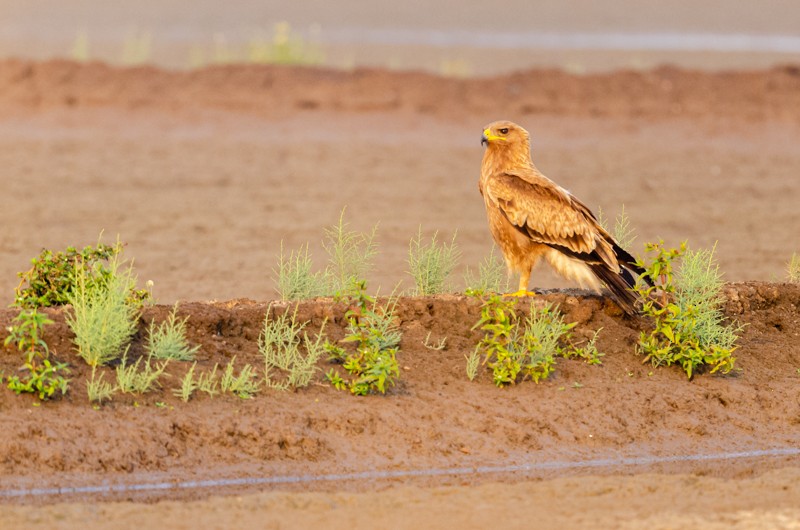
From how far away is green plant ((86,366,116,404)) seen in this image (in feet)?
23.6

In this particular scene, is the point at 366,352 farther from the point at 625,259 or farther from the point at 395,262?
the point at 395,262

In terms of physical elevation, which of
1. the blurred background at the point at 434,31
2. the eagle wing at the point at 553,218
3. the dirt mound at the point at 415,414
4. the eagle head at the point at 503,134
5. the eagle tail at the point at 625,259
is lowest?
the dirt mound at the point at 415,414

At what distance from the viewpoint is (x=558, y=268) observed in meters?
8.53

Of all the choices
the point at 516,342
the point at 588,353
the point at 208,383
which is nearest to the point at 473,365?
the point at 516,342

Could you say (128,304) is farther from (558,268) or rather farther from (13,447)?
(558,268)

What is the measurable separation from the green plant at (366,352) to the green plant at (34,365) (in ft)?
4.60

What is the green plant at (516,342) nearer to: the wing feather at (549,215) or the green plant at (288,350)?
the wing feather at (549,215)

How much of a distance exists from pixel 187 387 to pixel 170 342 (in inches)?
14.8

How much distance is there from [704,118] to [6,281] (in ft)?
34.9

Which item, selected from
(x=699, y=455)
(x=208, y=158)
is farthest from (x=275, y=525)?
(x=208, y=158)

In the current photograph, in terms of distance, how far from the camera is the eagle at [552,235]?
830cm

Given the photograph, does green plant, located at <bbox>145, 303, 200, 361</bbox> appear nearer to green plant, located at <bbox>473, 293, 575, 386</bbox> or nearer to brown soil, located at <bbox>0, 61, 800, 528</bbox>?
brown soil, located at <bbox>0, 61, 800, 528</bbox>

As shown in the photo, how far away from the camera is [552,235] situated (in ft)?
27.6

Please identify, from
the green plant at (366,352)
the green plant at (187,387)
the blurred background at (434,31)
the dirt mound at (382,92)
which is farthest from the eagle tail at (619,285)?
the blurred background at (434,31)
